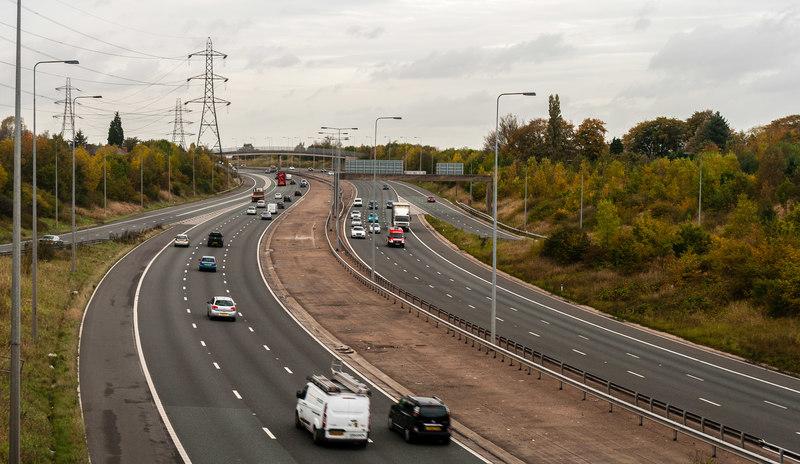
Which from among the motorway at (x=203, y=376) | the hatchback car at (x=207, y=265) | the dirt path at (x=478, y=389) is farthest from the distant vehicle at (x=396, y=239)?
the hatchback car at (x=207, y=265)

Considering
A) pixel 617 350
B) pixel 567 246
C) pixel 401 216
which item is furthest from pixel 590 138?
pixel 617 350

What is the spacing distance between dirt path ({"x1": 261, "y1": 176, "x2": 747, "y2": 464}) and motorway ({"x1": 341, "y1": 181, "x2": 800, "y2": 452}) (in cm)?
511

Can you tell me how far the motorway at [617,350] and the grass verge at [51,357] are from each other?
24.4 meters

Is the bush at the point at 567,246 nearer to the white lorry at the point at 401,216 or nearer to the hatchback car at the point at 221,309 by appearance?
the white lorry at the point at 401,216

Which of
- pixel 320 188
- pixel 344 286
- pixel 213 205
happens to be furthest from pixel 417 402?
pixel 320 188

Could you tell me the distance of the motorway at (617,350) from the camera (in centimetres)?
3534

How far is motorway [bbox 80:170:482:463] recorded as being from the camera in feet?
83.6

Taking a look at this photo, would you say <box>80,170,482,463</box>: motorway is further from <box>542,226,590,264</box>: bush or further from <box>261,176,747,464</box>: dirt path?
<box>542,226,590,264</box>: bush

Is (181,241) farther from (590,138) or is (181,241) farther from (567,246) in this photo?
(590,138)

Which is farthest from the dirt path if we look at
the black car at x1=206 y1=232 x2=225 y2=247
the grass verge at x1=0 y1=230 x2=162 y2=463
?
the black car at x1=206 y1=232 x2=225 y2=247

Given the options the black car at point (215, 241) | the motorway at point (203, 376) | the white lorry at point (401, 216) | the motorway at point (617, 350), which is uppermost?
the white lorry at point (401, 216)

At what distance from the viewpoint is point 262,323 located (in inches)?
2019

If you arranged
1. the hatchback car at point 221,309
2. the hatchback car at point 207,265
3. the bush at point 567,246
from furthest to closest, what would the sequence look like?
1. the bush at point 567,246
2. the hatchback car at point 207,265
3. the hatchback car at point 221,309

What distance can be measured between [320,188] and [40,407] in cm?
15063
